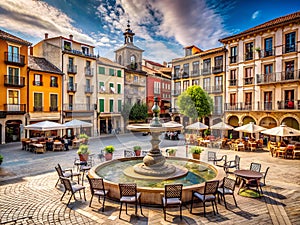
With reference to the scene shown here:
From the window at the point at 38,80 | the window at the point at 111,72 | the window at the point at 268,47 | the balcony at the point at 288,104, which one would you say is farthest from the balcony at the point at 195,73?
the window at the point at 38,80

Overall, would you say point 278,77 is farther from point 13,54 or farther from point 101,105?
point 13,54

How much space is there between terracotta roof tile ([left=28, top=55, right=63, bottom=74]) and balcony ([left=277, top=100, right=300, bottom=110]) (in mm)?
26626

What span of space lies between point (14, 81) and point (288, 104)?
29.4 metres

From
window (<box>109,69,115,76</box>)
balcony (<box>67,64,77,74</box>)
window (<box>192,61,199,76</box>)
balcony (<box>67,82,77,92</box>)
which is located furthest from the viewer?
window (<box>109,69,115,76</box>)

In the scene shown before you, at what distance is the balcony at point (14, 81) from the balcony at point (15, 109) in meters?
2.21

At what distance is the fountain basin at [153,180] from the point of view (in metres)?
6.92

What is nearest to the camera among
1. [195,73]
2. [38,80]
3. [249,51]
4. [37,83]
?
[37,83]

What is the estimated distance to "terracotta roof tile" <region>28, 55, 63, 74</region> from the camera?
2571 centimetres

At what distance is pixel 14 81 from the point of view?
76.0 ft

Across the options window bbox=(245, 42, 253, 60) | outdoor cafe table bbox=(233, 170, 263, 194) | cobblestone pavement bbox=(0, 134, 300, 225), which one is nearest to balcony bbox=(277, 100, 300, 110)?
window bbox=(245, 42, 253, 60)

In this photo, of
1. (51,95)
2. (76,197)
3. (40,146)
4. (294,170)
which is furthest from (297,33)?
(51,95)

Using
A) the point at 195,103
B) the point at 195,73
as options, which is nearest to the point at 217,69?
the point at 195,73

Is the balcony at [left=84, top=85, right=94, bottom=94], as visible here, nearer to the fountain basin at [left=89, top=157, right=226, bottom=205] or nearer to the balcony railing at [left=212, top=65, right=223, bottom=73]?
the balcony railing at [left=212, top=65, right=223, bottom=73]

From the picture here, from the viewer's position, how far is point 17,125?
24.0m
